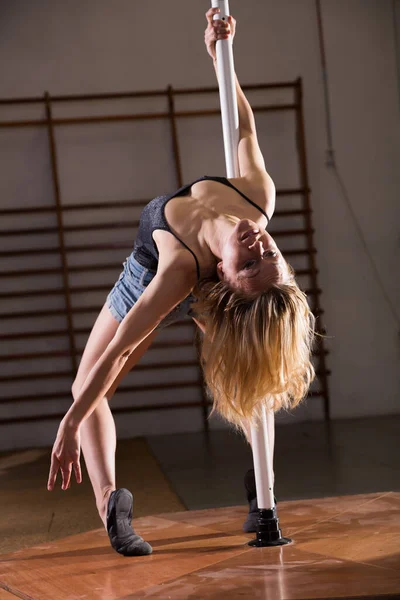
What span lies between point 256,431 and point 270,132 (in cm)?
406

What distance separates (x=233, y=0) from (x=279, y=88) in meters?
0.80

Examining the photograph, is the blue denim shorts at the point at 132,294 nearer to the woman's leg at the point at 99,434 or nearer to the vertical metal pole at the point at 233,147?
the woman's leg at the point at 99,434

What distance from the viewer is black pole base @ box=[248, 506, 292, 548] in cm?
223

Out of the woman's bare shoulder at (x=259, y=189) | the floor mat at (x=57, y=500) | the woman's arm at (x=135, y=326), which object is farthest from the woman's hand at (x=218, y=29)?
the floor mat at (x=57, y=500)

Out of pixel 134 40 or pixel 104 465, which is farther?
pixel 134 40

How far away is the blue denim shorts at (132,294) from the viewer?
219 centimetres

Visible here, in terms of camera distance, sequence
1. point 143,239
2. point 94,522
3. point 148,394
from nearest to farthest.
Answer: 1. point 143,239
2. point 94,522
3. point 148,394

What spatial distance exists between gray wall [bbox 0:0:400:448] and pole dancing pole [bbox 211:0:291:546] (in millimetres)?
3471

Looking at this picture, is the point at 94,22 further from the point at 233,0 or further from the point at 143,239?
the point at 143,239

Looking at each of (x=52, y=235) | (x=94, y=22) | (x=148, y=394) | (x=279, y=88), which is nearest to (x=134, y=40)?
(x=94, y=22)

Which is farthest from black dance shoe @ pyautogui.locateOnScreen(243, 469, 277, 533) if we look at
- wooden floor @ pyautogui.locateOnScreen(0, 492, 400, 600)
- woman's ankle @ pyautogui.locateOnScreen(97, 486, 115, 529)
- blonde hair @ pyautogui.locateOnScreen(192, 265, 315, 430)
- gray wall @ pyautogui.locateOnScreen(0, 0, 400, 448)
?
gray wall @ pyautogui.locateOnScreen(0, 0, 400, 448)

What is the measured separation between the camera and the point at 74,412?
6.30ft

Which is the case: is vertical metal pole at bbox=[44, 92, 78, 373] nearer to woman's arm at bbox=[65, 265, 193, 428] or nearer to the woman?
the woman

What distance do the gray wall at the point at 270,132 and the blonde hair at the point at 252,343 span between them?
386 centimetres
